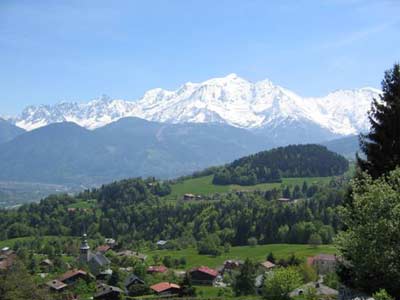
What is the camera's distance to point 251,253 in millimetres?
120062

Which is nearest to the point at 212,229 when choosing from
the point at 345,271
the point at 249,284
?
the point at 249,284

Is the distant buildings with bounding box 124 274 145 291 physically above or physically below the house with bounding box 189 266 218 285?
above

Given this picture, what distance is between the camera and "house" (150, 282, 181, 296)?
79.2 meters

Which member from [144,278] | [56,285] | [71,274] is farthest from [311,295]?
[71,274]

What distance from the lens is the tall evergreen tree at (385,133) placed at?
26.4 m

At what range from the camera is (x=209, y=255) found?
12669 centimetres

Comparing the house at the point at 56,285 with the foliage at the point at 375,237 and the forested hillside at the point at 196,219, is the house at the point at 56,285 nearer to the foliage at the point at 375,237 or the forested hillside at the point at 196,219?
the forested hillside at the point at 196,219

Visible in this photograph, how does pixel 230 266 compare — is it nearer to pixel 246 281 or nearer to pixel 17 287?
pixel 246 281

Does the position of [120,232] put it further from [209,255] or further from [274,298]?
[274,298]

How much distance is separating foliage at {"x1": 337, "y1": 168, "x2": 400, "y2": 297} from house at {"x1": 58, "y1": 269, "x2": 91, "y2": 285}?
7735 centimetres

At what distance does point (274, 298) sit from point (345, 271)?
28.7m

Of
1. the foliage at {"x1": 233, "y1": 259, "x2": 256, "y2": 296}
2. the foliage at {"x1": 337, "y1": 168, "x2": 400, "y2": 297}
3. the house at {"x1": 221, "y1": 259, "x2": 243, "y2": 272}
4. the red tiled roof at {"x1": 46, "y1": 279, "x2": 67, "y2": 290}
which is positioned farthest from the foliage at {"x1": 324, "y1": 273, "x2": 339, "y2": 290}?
the foliage at {"x1": 337, "y1": 168, "x2": 400, "y2": 297}

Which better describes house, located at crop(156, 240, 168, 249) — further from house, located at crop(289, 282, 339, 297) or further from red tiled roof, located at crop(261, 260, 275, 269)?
house, located at crop(289, 282, 339, 297)

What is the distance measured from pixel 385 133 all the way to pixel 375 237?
626 cm
